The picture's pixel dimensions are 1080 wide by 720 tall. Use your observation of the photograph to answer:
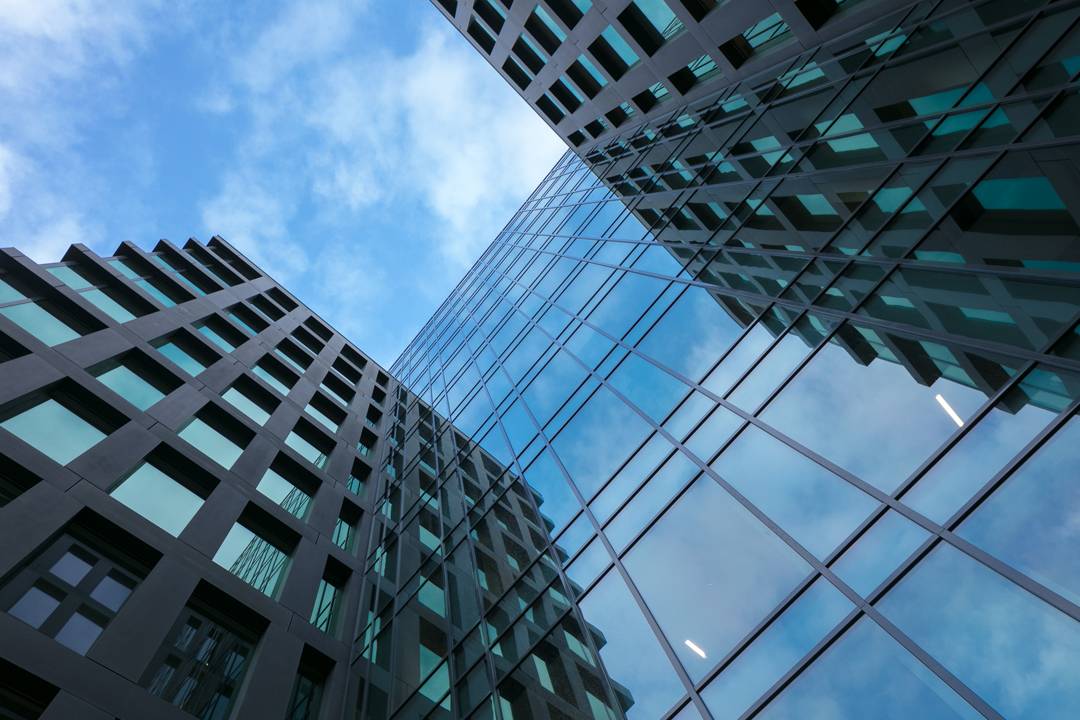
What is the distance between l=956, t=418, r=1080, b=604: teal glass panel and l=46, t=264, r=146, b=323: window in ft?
86.0

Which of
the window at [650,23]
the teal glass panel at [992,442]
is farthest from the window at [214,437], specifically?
the window at [650,23]

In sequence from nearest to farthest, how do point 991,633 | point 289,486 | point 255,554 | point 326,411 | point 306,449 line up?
point 991,633 → point 255,554 → point 289,486 → point 306,449 → point 326,411

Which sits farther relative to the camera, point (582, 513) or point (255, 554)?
point (255, 554)

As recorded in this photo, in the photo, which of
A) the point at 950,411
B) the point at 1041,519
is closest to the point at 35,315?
the point at 950,411

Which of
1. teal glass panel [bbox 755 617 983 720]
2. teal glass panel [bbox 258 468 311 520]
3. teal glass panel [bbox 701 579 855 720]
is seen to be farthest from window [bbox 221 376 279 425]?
teal glass panel [bbox 755 617 983 720]

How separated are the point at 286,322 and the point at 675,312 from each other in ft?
A: 96.6

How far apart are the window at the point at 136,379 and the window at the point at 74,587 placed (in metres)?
6.10

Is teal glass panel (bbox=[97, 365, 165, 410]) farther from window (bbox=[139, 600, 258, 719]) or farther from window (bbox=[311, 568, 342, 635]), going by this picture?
window (bbox=[311, 568, 342, 635])

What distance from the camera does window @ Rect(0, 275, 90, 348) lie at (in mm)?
18781

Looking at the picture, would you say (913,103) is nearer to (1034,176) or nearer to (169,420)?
(1034,176)

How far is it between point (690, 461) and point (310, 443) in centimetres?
1964

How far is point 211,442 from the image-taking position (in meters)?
20.8

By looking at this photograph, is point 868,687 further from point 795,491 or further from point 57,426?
point 57,426

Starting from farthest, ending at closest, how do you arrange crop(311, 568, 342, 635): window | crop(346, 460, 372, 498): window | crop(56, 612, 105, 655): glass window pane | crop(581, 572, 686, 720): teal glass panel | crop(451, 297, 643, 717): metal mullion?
crop(346, 460, 372, 498): window
crop(311, 568, 342, 635): window
crop(56, 612, 105, 655): glass window pane
crop(451, 297, 643, 717): metal mullion
crop(581, 572, 686, 720): teal glass panel
